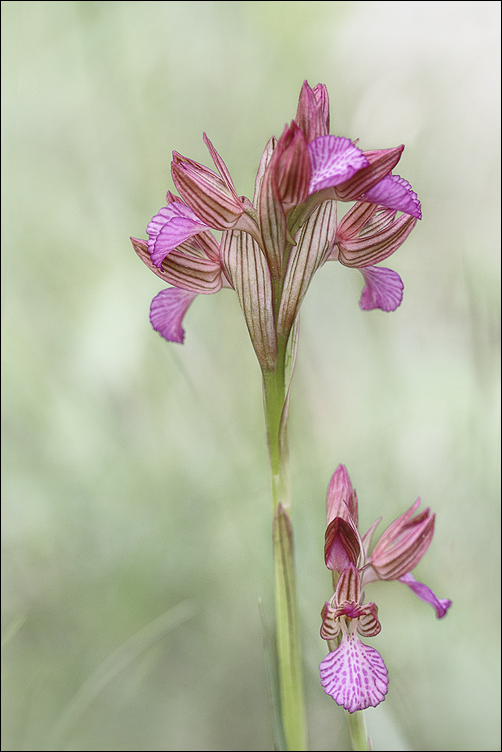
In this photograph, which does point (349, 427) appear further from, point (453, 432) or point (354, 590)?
point (354, 590)

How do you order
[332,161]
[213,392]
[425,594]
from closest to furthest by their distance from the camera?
[332,161], [425,594], [213,392]

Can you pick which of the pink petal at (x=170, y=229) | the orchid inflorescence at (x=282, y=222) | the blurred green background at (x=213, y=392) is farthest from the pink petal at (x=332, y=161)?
the blurred green background at (x=213, y=392)

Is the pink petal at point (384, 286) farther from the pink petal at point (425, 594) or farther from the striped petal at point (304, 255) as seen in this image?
the pink petal at point (425, 594)

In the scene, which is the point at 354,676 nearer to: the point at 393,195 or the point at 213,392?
the point at 393,195

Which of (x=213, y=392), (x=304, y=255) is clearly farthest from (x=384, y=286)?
(x=213, y=392)

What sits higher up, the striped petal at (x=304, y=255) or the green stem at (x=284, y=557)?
the striped petal at (x=304, y=255)

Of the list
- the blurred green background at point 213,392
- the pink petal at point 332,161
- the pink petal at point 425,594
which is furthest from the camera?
the blurred green background at point 213,392

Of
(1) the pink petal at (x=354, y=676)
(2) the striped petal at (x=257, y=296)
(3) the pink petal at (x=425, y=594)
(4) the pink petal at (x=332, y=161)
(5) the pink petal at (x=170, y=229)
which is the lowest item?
(1) the pink petal at (x=354, y=676)
